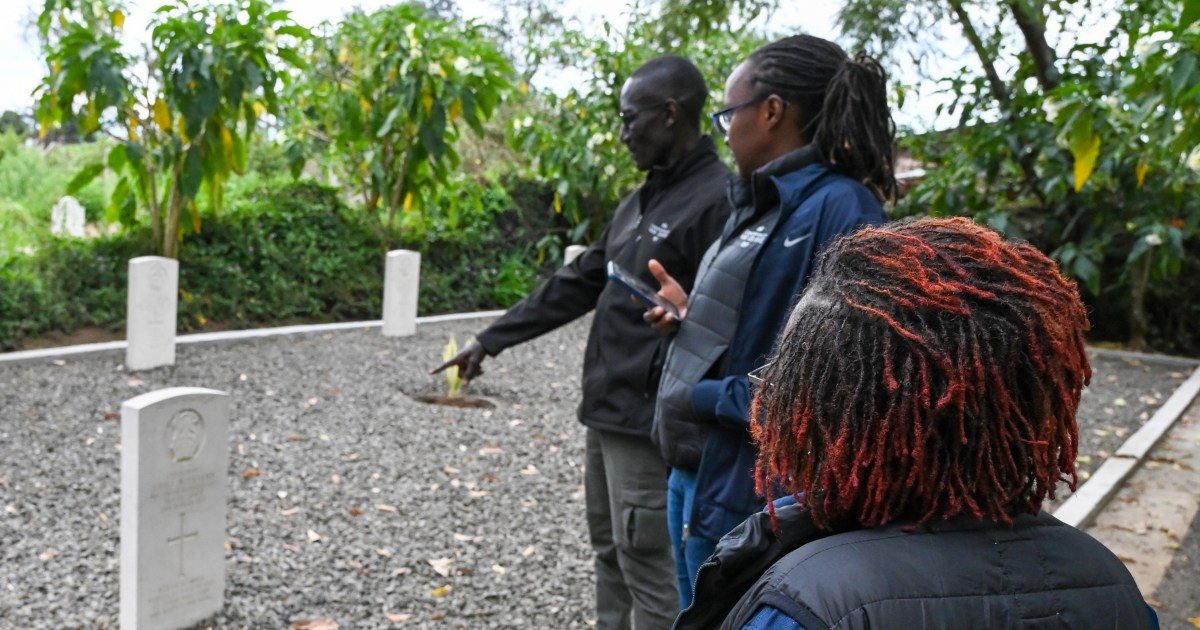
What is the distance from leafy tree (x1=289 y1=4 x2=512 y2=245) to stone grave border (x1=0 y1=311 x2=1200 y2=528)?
1.56m

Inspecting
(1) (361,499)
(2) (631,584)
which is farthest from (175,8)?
(2) (631,584)

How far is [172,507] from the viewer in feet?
12.9

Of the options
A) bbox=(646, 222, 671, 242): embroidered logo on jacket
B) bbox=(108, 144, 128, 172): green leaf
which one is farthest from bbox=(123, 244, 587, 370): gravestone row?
bbox=(646, 222, 671, 242): embroidered logo on jacket

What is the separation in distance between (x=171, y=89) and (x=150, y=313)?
1.97 metres

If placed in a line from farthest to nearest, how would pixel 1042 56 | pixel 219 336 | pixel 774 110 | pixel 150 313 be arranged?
pixel 1042 56 → pixel 219 336 → pixel 150 313 → pixel 774 110

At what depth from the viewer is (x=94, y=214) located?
15.6 metres

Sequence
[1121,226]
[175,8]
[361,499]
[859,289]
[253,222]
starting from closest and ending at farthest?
1. [859,289]
2. [361,499]
3. [175,8]
4. [253,222]
5. [1121,226]

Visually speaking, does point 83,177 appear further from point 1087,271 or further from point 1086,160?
point 1087,271

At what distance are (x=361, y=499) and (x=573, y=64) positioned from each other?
9.12 m

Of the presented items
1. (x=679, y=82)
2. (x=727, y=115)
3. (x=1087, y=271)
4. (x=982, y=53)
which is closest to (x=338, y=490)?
(x=679, y=82)

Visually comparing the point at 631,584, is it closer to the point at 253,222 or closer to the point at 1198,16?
the point at 1198,16

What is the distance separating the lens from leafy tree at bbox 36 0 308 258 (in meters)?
8.66

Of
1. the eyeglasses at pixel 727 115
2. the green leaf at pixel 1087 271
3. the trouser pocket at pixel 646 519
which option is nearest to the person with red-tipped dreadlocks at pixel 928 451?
the eyeglasses at pixel 727 115

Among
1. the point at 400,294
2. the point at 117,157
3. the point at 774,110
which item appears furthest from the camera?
the point at 400,294
